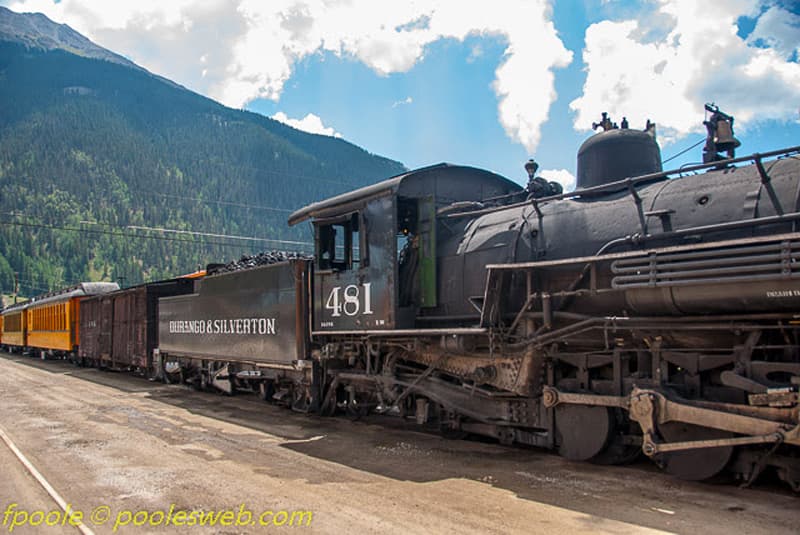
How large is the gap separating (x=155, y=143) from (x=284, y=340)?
177846 millimetres

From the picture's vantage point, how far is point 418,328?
8539mm

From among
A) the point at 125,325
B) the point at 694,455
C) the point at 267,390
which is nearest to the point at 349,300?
the point at 267,390

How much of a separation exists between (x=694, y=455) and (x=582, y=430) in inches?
46.5

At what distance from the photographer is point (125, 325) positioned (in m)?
21.2

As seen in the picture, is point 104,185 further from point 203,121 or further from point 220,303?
point 220,303

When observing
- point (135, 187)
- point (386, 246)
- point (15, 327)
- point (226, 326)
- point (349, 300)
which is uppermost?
point (135, 187)

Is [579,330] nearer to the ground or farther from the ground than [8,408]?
farther from the ground

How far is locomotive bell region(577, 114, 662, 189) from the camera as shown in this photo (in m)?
7.55

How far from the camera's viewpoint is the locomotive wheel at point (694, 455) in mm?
5664

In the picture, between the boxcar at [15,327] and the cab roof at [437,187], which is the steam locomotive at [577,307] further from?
the boxcar at [15,327]

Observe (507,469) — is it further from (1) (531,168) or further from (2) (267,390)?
(2) (267,390)

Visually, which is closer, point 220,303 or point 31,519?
point 31,519

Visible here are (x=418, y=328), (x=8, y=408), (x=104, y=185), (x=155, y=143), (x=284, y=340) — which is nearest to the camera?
(x=418, y=328)

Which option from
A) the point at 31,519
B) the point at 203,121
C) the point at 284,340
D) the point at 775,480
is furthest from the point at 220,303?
the point at 203,121
